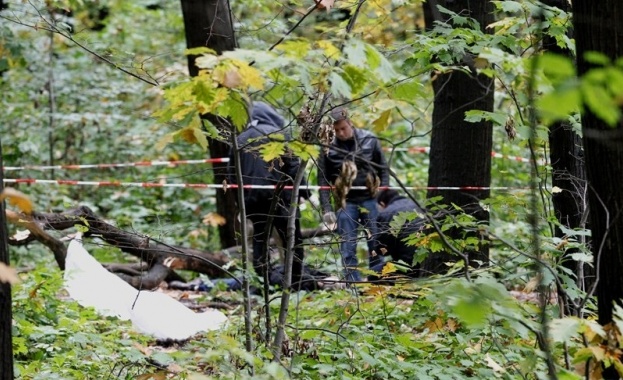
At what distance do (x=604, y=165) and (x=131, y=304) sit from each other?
3557 mm

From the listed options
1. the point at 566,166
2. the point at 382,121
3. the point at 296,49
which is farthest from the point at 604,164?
the point at 566,166

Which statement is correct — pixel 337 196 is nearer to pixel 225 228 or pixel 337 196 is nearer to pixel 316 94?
pixel 316 94

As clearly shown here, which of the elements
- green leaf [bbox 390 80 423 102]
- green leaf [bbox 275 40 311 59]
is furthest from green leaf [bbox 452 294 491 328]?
green leaf [bbox 390 80 423 102]

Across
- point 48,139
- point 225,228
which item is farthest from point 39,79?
point 225,228

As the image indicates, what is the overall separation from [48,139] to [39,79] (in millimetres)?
1182

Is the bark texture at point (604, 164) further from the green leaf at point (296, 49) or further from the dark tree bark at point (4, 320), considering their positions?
the dark tree bark at point (4, 320)

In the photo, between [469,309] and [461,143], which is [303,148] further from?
[461,143]

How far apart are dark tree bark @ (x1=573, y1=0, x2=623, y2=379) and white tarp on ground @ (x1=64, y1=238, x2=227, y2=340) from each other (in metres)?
2.80

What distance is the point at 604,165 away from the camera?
3.79 meters

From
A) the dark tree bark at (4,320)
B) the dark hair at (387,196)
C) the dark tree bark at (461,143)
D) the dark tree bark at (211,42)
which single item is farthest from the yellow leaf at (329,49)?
the dark hair at (387,196)

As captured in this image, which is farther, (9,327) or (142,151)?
(142,151)

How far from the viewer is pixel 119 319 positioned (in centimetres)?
671

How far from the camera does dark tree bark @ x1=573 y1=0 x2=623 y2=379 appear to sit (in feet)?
12.1

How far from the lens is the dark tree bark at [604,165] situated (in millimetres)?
3691
